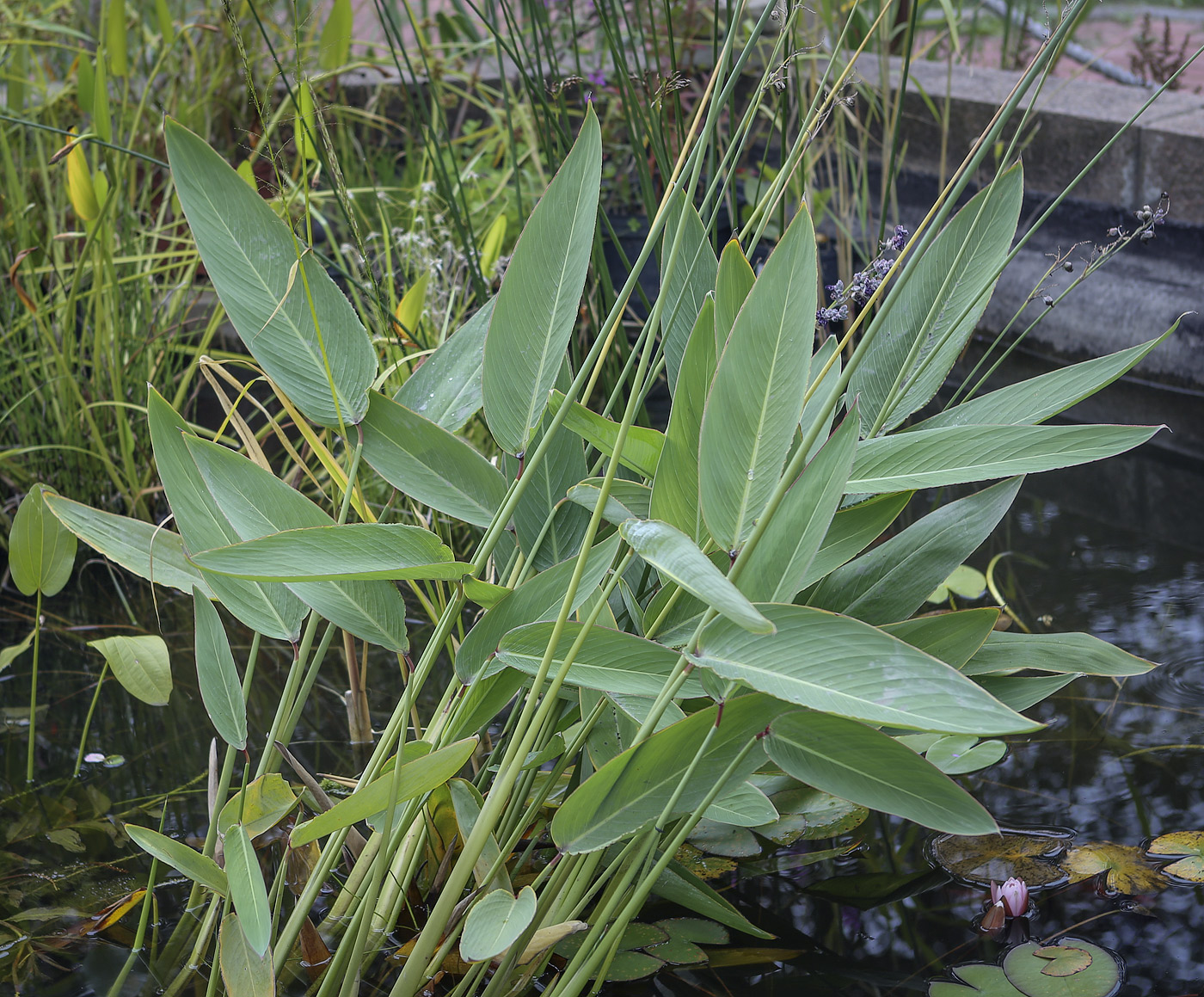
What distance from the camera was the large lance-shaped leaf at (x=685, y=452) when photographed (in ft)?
2.19

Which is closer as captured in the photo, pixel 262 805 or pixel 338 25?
pixel 262 805

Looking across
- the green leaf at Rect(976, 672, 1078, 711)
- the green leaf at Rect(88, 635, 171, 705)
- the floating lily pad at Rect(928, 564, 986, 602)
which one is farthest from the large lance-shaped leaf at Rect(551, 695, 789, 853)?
the floating lily pad at Rect(928, 564, 986, 602)

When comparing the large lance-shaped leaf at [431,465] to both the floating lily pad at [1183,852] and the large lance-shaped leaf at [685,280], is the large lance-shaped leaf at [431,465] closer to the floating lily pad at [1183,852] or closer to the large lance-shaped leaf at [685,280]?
the large lance-shaped leaf at [685,280]

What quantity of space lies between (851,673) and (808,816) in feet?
1.78

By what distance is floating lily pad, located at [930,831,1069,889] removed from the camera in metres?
0.92

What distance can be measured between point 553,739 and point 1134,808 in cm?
62

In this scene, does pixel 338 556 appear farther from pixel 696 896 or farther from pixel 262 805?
pixel 696 896

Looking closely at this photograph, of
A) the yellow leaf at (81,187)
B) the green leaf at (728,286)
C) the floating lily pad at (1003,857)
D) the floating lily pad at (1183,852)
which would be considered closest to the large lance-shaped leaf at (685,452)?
the green leaf at (728,286)

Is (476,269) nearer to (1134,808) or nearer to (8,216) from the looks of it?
(1134,808)

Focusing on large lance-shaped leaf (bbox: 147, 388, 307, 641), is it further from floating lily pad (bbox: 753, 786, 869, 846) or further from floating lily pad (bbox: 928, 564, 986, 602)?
floating lily pad (bbox: 928, 564, 986, 602)

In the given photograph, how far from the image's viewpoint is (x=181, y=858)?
68 centimetres

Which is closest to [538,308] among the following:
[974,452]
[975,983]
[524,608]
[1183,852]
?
[524,608]

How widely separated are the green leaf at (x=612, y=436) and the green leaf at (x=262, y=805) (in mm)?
322

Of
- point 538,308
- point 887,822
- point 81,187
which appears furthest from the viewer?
point 81,187
